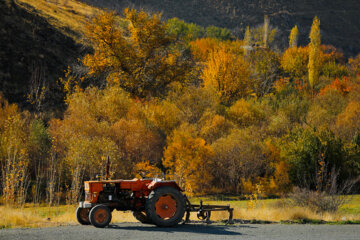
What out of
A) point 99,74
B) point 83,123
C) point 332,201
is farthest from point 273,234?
point 99,74

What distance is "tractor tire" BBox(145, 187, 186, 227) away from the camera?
603 inches

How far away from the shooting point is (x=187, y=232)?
47.6ft

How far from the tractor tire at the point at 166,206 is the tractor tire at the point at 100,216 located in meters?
1.34

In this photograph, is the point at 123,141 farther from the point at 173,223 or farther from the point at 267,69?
the point at 267,69

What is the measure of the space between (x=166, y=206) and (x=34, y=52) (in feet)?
184

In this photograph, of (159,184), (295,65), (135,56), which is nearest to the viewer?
(159,184)

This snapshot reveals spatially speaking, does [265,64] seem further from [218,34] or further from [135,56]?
[135,56]

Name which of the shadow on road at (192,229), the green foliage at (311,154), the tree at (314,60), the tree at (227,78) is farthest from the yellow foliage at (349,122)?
the shadow on road at (192,229)

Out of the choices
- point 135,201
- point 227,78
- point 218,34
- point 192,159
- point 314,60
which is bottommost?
point 135,201

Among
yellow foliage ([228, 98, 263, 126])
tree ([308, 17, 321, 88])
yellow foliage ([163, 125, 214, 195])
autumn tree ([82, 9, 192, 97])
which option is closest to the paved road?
yellow foliage ([163, 125, 214, 195])

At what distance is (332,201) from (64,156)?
972 inches

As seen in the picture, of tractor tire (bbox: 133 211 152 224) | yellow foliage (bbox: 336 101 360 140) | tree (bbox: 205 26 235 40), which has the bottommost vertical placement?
tractor tire (bbox: 133 211 152 224)

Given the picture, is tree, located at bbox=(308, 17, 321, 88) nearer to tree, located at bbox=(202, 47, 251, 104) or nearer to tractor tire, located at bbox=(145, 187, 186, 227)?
tree, located at bbox=(202, 47, 251, 104)

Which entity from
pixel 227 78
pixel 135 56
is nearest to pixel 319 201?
pixel 135 56
